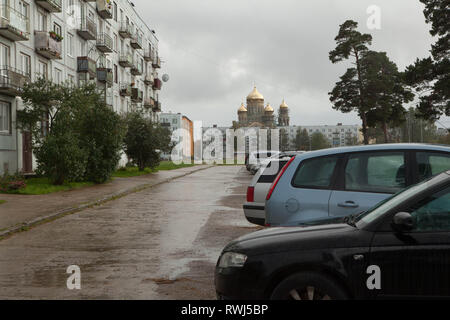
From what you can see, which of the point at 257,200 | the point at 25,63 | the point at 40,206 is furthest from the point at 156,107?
the point at 257,200

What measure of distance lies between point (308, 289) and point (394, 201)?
3.69 ft

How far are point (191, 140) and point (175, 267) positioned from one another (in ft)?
478

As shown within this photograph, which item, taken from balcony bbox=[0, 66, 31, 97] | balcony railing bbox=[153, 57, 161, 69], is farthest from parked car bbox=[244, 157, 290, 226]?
balcony railing bbox=[153, 57, 161, 69]

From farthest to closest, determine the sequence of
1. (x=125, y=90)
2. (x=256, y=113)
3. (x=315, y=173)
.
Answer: (x=256, y=113) < (x=125, y=90) < (x=315, y=173)

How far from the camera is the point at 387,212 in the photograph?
3.90 meters

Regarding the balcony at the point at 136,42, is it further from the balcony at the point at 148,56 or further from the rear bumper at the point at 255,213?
the rear bumper at the point at 255,213

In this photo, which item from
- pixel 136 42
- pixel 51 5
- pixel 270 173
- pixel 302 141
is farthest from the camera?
pixel 302 141

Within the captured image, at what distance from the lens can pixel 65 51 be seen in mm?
33500

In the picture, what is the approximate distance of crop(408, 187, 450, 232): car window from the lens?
375 centimetres

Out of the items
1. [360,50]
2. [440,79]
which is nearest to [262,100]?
[360,50]

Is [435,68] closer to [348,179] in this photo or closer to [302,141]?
[348,179]

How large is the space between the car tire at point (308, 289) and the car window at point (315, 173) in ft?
8.06

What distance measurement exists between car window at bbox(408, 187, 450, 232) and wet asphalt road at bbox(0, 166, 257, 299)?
2.63 meters

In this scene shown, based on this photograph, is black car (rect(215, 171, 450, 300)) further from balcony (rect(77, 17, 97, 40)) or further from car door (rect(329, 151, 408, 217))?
balcony (rect(77, 17, 97, 40))
